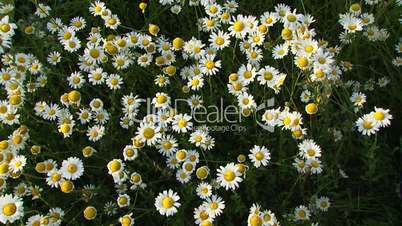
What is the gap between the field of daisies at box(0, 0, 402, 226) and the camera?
108 inches

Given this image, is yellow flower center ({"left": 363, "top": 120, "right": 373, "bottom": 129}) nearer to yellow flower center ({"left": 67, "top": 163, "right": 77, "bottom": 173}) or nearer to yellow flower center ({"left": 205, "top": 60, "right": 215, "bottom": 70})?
yellow flower center ({"left": 205, "top": 60, "right": 215, "bottom": 70})

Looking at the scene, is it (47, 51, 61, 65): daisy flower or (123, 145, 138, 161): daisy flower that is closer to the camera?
(123, 145, 138, 161): daisy flower

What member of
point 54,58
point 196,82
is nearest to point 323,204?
point 196,82

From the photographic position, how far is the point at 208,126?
319cm

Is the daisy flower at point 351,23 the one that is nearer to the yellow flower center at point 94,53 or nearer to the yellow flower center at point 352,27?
the yellow flower center at point 352,27

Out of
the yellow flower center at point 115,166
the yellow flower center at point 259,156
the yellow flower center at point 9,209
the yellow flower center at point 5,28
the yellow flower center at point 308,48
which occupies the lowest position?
the yellow flower center at point 9,209

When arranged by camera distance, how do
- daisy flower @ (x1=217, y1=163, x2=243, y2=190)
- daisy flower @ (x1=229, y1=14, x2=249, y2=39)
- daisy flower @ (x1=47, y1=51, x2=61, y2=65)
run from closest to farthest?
1. daisy flower @ (x1=217, y1=163, x2=243, y2=190)
2. daisy flower @ (x1=229, y1=14, x2=249, y2=39)
3. daisy flower @ (x1=47, y1=51, x2=61, y2=65)

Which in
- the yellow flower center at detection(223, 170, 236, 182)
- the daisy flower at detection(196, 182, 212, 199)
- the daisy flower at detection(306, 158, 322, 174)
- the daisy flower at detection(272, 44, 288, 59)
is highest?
the daisy flower at detection(272, 44, 288, 59)

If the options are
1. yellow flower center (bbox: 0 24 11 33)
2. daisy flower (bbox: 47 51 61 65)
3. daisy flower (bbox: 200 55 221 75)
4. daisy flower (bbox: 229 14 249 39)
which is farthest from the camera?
daisy flower (bbox: 47 51 61 65)

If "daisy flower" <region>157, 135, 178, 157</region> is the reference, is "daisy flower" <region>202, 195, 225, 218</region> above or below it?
below

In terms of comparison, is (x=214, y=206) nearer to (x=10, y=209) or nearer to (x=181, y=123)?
(x=181, y=123)

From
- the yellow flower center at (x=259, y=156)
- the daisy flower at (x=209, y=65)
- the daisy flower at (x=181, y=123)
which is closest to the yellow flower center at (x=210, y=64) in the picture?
the daisy flower at (x=209, y=65)

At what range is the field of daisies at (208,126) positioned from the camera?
275 cm

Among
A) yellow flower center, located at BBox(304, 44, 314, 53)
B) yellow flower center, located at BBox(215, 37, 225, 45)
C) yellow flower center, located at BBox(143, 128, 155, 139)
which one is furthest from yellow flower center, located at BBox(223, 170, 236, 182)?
yellow flower center, located at BBox(215, 37, 225, 45)
